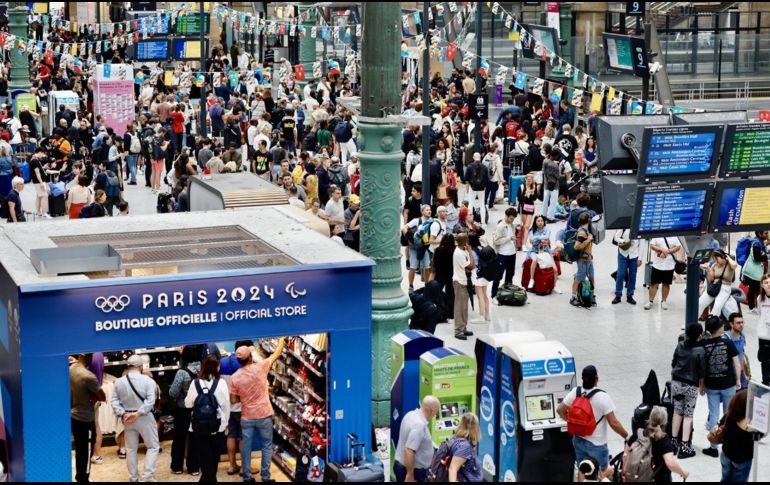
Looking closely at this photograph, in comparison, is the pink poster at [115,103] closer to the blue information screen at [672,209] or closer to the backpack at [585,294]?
the backpack at [585,294]

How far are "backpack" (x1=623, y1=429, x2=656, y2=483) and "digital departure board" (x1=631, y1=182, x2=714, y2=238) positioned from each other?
3.45 meters

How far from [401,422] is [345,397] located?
83 cm

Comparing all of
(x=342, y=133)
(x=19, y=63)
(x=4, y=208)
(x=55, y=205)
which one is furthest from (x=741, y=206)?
(x=19, y=63)

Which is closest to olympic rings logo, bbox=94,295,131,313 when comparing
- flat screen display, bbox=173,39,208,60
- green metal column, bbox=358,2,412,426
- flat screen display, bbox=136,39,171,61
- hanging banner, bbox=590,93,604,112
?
green metal column, bbox=358,2,412,426

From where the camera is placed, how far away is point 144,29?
4553 centimetres

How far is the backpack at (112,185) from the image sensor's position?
26.8 m

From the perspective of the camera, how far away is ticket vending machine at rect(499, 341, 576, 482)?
1327 cm

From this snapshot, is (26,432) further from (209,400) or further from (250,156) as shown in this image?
(250,156)

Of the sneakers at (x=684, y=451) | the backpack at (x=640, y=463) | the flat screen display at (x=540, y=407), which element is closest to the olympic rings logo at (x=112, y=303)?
the flat screen display at (x=540, y=407)

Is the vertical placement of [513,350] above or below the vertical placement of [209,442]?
above

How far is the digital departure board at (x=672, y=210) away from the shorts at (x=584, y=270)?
17.5 ft

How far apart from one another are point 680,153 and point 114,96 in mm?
22339

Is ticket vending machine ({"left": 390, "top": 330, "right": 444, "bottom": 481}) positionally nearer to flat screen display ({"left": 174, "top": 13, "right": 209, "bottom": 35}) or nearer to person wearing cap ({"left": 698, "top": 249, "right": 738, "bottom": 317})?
person wearing cap ({"left": 698, "top": 249, "right": 738, "bottom": 317})

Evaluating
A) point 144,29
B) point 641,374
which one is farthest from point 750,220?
point 144,29
